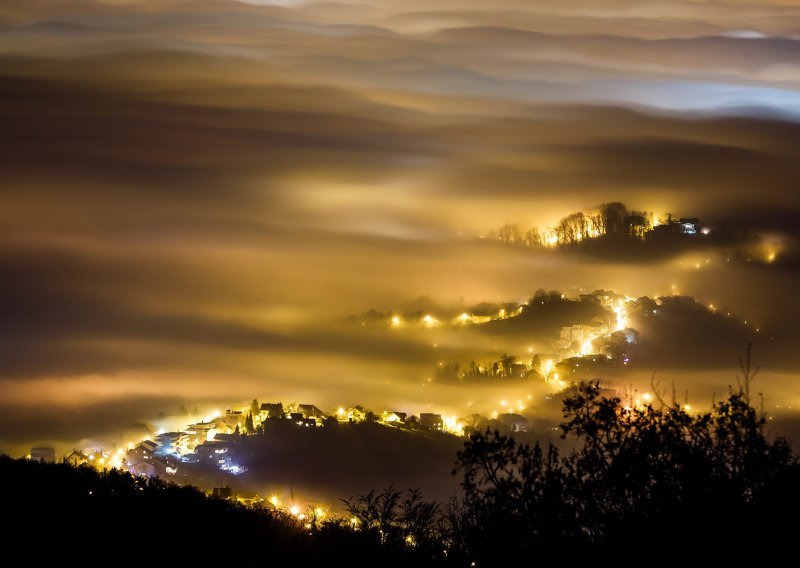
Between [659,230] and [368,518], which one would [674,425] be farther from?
[659,230]

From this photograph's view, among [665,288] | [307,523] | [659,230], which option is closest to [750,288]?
[665,288]

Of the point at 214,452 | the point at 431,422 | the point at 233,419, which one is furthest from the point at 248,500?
the point at 233,419

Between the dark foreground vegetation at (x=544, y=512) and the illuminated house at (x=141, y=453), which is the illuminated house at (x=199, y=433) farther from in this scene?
the dark foreground vegetation at (x=544, y=512)

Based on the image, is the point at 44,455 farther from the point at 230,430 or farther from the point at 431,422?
the point at 431,422

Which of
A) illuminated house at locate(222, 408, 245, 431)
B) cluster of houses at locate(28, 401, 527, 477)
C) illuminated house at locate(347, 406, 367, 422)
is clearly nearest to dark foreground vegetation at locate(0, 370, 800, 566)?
cluster of houses at locate(28, 401, 527, 477)

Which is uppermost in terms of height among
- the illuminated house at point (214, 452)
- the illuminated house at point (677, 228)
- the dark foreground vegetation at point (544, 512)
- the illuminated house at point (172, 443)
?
the illuminated house at point (677, 228)

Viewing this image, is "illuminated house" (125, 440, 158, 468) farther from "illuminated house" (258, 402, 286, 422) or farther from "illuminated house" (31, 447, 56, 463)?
"illuminated house" (258, 402, 286, 422)

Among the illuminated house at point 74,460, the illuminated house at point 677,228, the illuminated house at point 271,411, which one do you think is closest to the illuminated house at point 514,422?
the illuminated house at point 271,411
